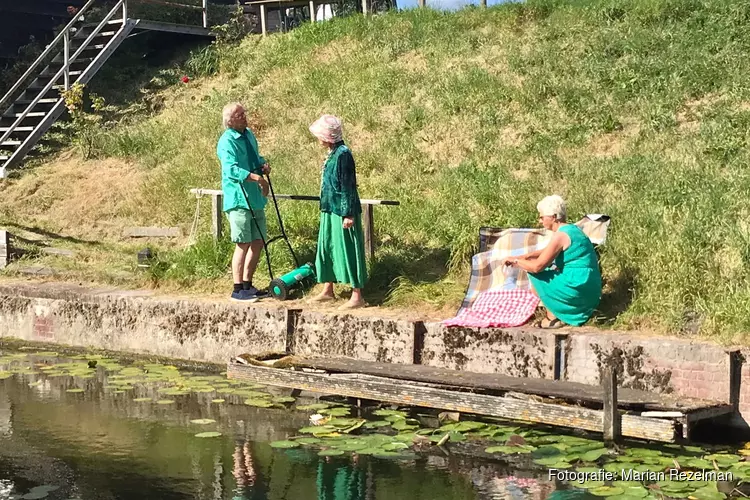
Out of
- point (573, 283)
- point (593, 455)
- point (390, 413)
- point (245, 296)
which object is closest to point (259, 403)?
point (390, 413)

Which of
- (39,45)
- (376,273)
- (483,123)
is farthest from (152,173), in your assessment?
(39,45)

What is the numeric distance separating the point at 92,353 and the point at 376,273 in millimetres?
2885

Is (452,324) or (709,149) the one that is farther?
(709,149)

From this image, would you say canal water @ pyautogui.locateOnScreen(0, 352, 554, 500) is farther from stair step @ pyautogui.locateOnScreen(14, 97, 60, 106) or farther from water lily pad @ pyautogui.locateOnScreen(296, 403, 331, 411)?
stair step @ pyautogui.locateOnScreen(14, 97, 60, 106)

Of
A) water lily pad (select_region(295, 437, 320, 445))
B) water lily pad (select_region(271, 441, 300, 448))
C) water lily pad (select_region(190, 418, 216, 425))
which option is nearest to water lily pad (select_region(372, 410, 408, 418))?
water lily pad (select_region(295, 437, 320, 445))

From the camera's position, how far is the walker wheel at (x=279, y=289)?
973cm

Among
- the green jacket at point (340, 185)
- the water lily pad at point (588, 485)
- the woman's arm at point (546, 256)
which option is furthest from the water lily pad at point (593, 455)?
the green jacket at point (340, 185)

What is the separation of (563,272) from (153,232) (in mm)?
6098

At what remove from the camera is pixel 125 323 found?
10.4 metres

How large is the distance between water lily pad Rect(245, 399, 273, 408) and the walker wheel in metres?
1.50

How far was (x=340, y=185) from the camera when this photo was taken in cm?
926

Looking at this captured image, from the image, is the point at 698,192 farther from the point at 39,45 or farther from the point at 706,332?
the point at 39,45

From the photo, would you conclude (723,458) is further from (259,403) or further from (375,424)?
(259,403)

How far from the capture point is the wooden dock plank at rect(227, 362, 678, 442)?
22.1 ft
